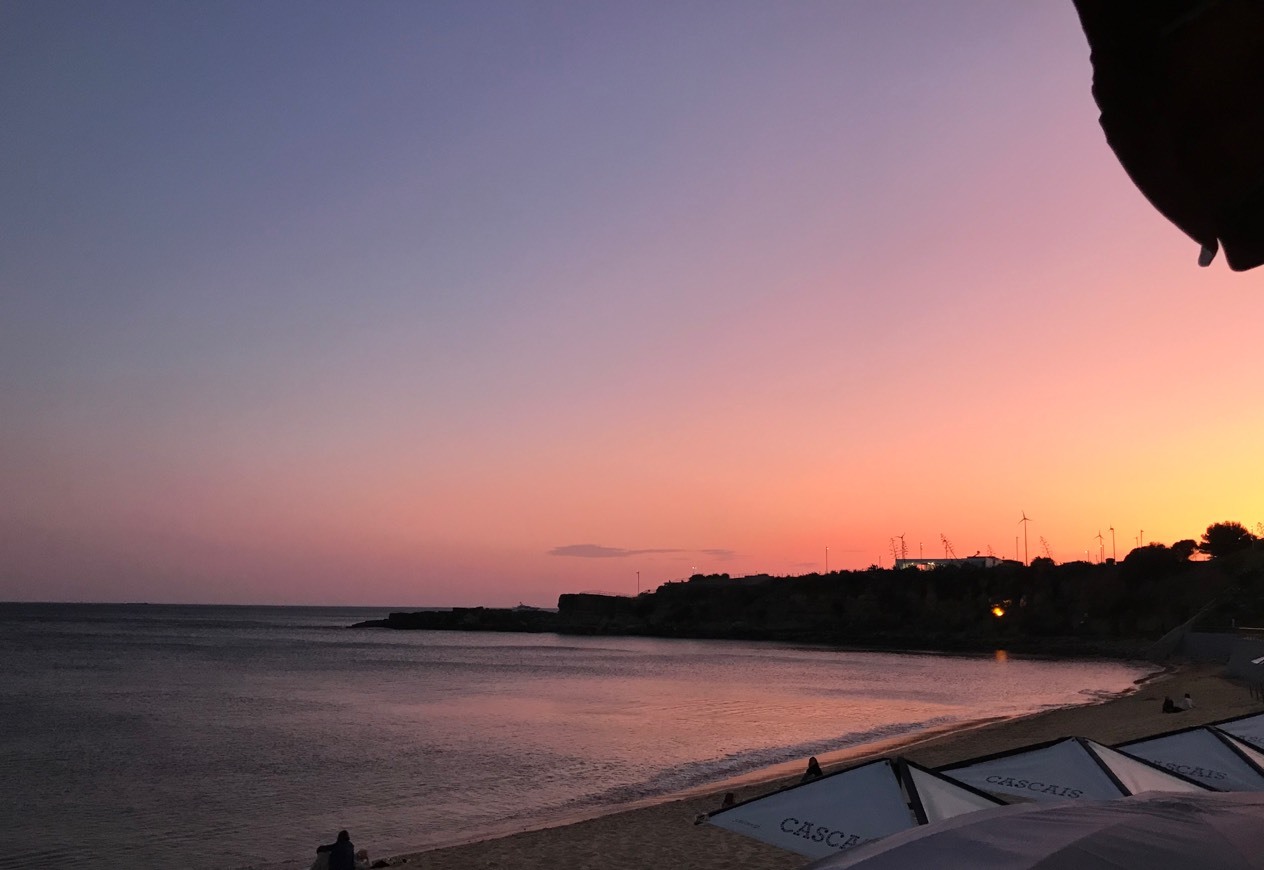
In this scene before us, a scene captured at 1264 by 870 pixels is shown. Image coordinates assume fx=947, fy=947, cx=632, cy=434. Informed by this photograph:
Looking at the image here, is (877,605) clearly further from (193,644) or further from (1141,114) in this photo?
(1141,114)

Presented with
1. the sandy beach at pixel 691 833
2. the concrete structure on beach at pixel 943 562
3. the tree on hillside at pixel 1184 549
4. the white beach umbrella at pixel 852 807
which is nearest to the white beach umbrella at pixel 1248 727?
the sandy beach at pixel 691 833

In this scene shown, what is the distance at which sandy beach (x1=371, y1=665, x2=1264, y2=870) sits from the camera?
47.9ft

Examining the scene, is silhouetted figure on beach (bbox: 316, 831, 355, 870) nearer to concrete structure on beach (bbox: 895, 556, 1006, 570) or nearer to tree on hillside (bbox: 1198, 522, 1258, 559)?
tree on hillside (bbox: 1198, 522, 1258, 559)

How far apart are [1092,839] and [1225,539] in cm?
10619

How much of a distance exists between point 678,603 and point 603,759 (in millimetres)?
128107

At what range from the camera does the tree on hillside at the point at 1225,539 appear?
91.6 metres

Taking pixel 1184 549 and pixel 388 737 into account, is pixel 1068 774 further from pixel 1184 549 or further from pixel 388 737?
pixel 1184 549

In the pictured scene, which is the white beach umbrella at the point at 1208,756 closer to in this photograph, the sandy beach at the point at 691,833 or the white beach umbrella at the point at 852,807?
the white beach umbrella at the point at 852,807

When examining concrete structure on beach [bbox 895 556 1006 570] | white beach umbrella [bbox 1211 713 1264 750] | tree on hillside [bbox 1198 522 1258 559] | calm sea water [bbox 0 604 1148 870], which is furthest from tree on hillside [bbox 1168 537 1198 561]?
white beach umbrella [bbox 1211 713 1264 750]

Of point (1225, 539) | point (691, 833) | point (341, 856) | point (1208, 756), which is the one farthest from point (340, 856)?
point (1225, 539)

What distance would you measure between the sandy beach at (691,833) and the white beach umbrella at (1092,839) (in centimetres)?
739

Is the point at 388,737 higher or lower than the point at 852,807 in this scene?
lower

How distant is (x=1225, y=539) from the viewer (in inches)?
3679

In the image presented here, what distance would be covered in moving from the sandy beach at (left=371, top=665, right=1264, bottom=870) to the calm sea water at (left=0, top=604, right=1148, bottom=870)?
5.52ft
